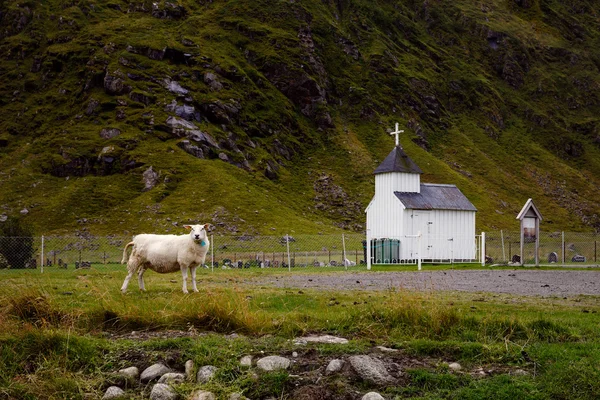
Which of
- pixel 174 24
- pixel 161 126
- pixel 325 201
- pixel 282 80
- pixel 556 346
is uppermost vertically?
pixel 174 24

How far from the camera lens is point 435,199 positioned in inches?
2322

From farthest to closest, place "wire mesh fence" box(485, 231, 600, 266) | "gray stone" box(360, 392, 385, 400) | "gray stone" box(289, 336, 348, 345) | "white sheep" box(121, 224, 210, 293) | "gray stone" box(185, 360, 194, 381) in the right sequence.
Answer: "wire mesh fence" box(485, 231, 600, 266) < "white sheep" box(121, 224, 210, 293) < "gray stone" box(289, 336, 348, 345) < "gray stone" box(185, 360, 194, 381) < "gray stone" box(360, 392, 385, 400)

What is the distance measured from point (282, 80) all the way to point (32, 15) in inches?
2826

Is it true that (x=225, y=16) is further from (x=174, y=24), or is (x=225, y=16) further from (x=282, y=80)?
(x=282, y=80)

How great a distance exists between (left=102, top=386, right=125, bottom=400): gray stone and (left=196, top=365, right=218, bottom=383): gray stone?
4.08 ft

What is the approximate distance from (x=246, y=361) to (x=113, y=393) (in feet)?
7.29

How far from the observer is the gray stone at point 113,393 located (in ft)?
34.2

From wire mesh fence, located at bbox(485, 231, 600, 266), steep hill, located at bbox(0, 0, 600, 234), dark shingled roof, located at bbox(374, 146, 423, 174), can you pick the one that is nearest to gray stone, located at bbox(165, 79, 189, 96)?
steep hill, located at bbox(0, 0, 600, 234)

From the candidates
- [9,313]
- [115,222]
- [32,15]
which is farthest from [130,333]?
[32,15]

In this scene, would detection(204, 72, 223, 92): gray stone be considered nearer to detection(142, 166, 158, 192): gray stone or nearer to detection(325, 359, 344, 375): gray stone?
detection(142, 166, 158, 192): gray stone

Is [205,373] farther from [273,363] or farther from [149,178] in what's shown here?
[149,178]

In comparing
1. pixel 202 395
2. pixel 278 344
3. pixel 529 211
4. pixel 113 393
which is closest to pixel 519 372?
pixel 278 344

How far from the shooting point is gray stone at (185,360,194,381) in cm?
1084

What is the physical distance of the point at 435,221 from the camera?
190ft
